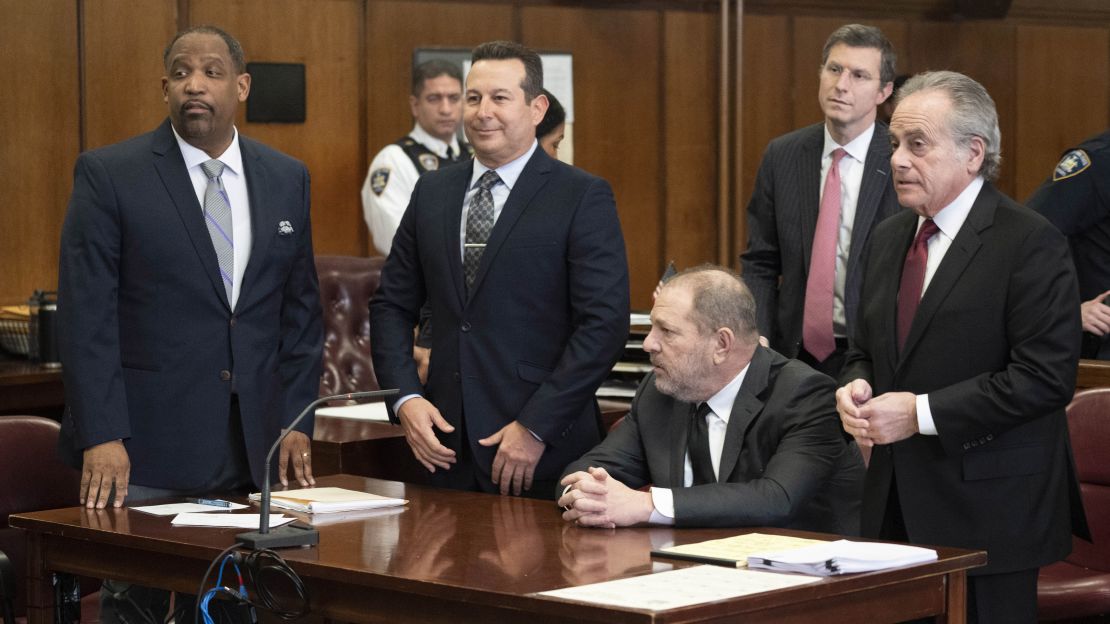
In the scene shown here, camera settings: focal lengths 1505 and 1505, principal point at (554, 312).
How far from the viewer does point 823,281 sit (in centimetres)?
410

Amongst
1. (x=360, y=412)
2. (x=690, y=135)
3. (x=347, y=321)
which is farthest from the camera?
(x=690, y=135)

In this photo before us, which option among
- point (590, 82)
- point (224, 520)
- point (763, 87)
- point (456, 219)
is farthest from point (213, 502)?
point (763, 87)

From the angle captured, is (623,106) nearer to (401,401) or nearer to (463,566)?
(401,401)

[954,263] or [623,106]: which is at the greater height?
[623,106]

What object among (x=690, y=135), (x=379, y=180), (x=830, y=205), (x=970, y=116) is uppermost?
(x=690, y=135)

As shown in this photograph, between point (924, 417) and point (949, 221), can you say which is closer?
point (924, 417)

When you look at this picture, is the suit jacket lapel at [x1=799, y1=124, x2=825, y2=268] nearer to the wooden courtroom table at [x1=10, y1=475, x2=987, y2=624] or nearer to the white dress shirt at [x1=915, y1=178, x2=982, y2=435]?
the white dress shirt at [x1=915, y1=178, x2=982, y2=435]

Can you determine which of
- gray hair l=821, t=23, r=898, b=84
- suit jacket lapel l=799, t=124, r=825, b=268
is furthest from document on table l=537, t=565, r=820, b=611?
gray hair l=821, t=23, r=898, b=84

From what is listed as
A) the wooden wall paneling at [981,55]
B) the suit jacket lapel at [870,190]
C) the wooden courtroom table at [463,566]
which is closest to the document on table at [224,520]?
the wooden courtroom table at [463,566]

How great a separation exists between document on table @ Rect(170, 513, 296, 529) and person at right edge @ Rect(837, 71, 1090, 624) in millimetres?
1135

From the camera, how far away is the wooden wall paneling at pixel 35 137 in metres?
6.73

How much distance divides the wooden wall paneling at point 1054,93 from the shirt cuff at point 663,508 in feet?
19.4

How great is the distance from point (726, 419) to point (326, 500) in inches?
34.0

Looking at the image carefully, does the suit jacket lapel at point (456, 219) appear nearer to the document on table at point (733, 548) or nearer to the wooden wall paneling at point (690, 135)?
the document on table at point (733, 548)
